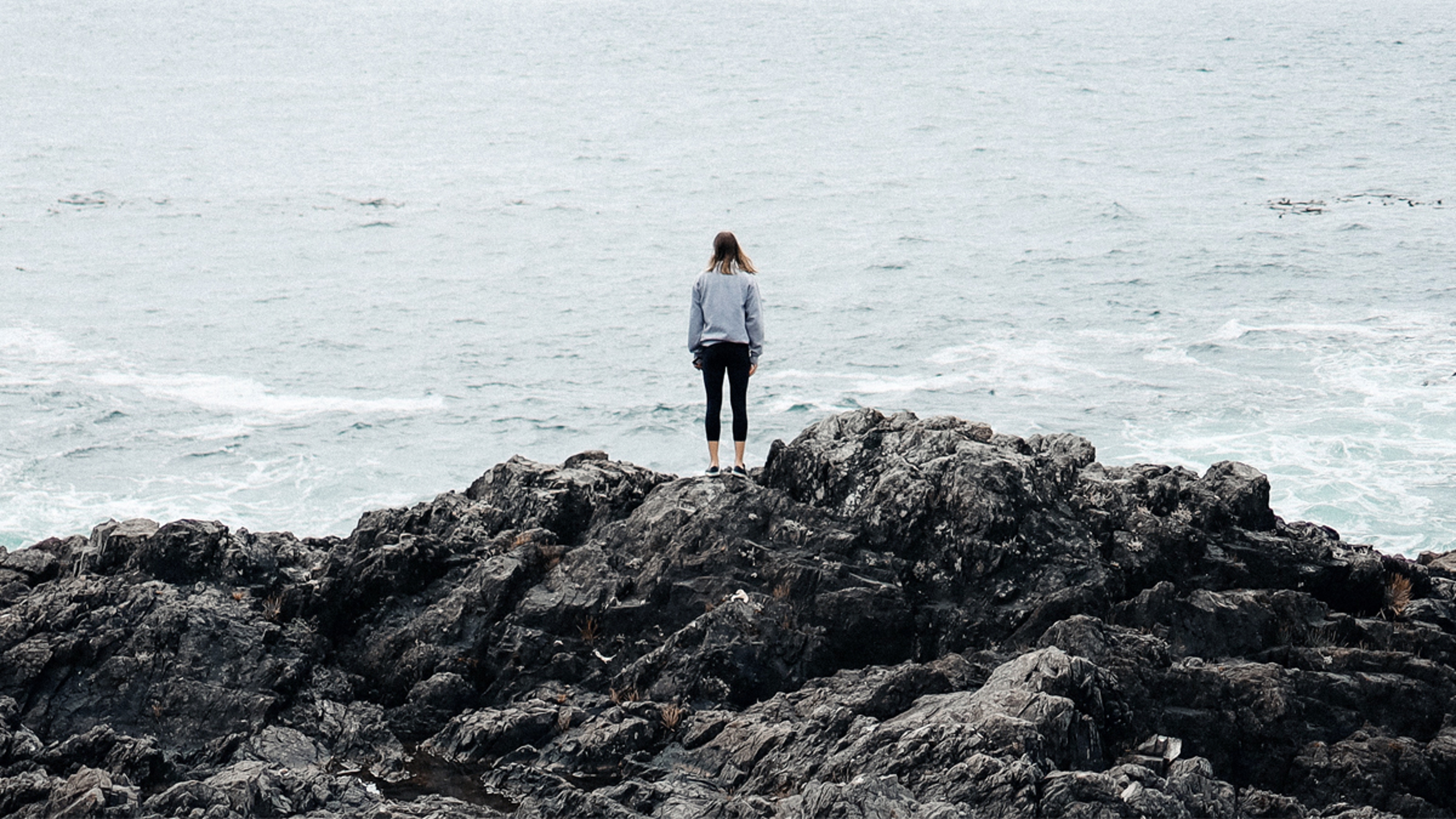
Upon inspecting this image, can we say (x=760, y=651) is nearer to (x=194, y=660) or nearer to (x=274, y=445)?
(x=194, y=660)

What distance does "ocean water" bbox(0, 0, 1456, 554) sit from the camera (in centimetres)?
3447

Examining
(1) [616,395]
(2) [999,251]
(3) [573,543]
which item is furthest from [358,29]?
(3) [573,543]

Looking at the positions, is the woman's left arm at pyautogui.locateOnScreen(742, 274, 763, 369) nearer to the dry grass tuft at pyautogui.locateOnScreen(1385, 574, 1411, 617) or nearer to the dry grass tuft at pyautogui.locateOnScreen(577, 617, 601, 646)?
the dry grass tuft at pyautogui.locateOnScreen(577, 617, 601, 646)

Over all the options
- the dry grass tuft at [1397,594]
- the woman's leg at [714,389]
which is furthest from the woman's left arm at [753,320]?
the dry grass tuft at [1397,594]

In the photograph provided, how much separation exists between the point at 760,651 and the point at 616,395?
87.3 feet

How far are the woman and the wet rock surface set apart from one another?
874mm

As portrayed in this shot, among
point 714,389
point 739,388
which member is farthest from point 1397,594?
point 714,389

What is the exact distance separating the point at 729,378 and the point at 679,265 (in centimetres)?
3970

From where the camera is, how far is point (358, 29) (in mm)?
139000

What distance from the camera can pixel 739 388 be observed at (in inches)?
632

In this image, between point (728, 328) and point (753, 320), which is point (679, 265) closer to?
point (753, 320)

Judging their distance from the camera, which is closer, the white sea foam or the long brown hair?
the long brown hair

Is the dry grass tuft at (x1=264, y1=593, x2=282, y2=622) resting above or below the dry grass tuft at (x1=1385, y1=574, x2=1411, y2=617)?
above

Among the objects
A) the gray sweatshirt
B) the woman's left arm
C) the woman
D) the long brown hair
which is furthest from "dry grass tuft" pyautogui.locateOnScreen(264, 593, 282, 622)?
the long brown hair
